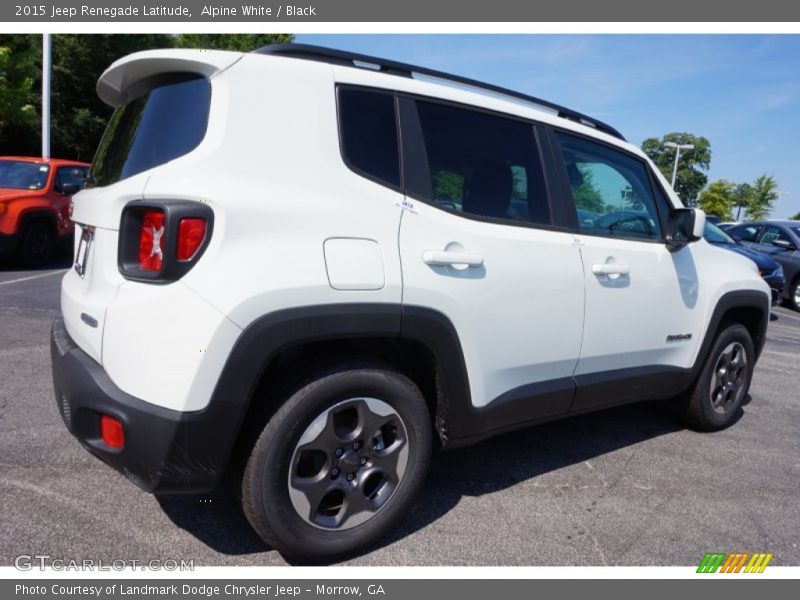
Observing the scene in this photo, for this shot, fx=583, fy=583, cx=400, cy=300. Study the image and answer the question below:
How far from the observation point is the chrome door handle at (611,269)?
9.67 ft

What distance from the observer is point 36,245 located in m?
9.01

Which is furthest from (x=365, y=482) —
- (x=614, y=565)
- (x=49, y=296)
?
(x=49, y=296)

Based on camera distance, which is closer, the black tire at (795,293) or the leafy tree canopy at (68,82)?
the black tire at (795,293)

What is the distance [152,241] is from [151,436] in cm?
65

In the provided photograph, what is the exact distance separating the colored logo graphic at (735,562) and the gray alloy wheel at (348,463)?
1387 mm

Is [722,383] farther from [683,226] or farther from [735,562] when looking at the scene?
[735,562]

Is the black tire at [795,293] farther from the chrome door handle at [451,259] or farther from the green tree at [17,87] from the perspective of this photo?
the green tree at [17,87]

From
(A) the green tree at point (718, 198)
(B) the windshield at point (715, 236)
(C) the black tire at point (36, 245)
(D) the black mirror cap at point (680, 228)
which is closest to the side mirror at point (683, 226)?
(D) the black mirror cap at point (680, 228)

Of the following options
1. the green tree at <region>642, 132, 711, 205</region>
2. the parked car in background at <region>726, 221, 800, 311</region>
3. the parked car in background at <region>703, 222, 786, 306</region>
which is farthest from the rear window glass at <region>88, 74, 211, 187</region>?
the green tree at <region>642, 132, 711, 205</region>

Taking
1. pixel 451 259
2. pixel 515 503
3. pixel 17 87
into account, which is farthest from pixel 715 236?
pixel 17 87

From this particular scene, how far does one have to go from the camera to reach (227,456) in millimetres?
2020

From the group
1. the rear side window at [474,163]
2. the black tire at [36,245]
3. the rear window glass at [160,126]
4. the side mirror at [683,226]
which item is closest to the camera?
the rear window glass at [160,126]

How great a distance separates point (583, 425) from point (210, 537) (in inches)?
103

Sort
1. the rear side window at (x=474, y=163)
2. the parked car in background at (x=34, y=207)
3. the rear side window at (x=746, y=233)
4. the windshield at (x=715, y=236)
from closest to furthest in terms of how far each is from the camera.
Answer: the rear side window at (x=474, y=163), the parked car in background at (x=34, y=207), the windshield at (x=715, y=236), the rear side window at (x=746, y=233)
